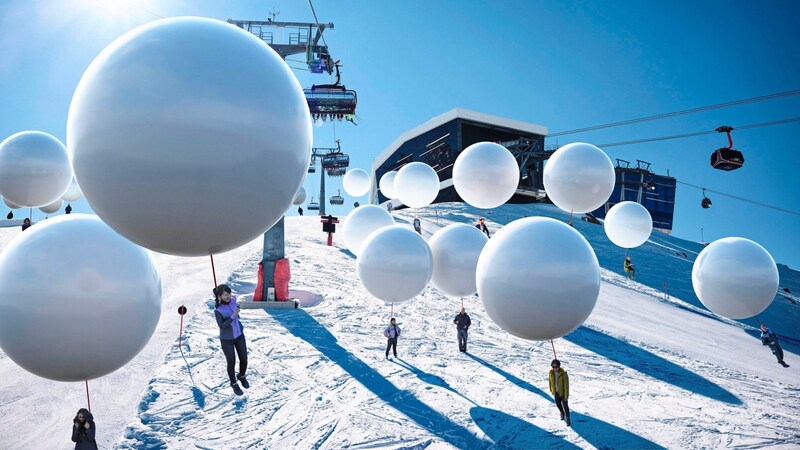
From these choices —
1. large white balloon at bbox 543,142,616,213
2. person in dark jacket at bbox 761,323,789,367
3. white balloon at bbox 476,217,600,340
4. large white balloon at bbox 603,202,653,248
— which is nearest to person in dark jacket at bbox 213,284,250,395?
white balloon at bbox 476,217,600,340

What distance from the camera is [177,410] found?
8414mm

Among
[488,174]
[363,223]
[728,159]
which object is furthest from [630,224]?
[363,223]

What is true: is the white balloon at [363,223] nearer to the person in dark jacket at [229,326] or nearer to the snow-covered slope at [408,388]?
the snow-covered slope at [408,388]

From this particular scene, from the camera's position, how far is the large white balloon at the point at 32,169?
26.5 ft

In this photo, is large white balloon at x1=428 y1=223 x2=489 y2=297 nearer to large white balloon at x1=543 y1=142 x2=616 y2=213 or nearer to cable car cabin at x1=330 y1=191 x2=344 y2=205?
large white balloon at x1=543 y1=142 x2=616 y2=213


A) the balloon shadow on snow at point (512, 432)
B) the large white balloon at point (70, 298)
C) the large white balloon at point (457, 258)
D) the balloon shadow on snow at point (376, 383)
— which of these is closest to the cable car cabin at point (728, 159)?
the large white balloon at point (457, 258)

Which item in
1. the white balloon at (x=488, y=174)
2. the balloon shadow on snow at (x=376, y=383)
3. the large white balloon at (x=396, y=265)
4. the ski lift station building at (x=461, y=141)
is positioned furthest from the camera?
the ski lift station building at (x=461, y=141)

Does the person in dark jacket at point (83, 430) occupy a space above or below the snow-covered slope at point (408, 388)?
above

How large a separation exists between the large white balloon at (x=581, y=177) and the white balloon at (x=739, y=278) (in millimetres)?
1707

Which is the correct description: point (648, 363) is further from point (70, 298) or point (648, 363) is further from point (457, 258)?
point (70, 298)

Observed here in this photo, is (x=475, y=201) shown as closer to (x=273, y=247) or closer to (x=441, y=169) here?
(x=273, y=247)

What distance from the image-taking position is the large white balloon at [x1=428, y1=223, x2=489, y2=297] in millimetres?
7016

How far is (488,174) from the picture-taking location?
759cm

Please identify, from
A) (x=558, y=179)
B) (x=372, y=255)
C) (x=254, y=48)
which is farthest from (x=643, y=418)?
(x=254, y=48)
